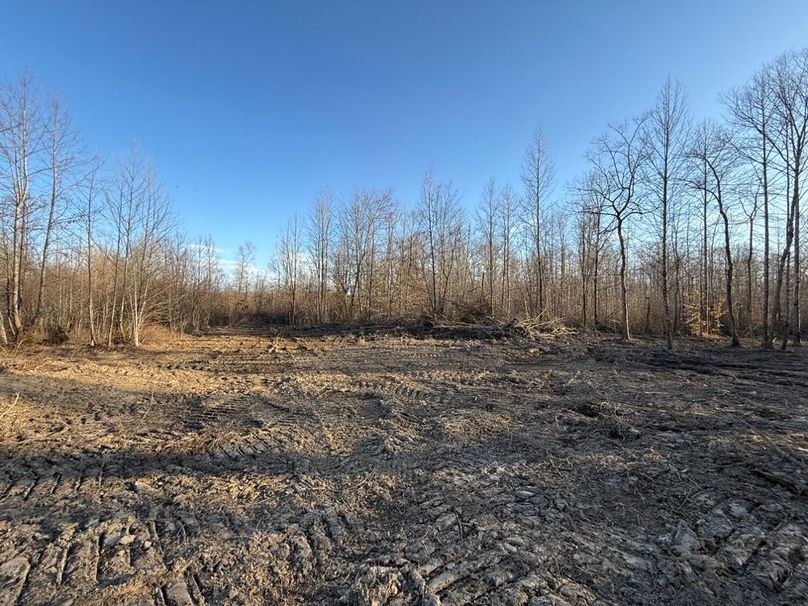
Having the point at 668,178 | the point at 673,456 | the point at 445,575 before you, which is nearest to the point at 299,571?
the point at 445,575

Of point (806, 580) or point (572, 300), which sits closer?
point (806, 580)

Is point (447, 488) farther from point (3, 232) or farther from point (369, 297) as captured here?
point (369, 297)

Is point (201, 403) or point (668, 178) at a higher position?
point (668, 178)

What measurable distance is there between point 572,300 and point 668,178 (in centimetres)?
1425

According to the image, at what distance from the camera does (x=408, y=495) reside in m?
3.67

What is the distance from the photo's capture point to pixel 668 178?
672 inches

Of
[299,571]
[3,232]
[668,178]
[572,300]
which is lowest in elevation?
[299,571]

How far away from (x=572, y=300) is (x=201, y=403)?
28603 mm

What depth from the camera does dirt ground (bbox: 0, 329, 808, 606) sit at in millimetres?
2473

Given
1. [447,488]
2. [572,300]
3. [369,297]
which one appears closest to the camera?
[447,488]

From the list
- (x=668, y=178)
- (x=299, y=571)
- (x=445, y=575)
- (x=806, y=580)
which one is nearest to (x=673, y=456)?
(x=806, y=580)

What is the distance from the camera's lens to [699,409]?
19.7 feet

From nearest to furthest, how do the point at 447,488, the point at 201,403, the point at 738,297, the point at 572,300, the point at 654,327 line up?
1. the point at 447,488
2. the point at 201,403
3. the point at 654,327
4. the point at 738,297
5. the point at 572,300

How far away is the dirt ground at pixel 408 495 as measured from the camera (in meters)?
2.47
